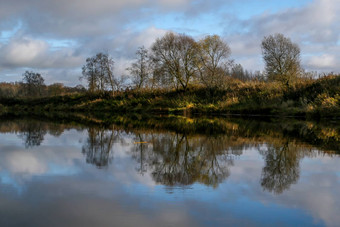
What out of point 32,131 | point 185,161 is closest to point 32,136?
point 32,131

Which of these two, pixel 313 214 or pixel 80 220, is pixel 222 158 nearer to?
pixel 313 214

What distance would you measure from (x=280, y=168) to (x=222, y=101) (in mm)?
24666

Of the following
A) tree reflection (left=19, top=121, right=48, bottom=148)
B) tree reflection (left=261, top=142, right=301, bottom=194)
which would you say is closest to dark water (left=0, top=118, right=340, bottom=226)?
tree reflection (left=261, top=142, right=301, bottom=194)

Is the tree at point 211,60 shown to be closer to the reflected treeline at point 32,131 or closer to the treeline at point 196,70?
the treeline at point 196,70

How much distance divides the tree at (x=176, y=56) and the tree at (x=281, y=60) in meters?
8.29

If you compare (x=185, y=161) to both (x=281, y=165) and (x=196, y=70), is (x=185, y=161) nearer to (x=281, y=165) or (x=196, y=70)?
(x=281, y=165)

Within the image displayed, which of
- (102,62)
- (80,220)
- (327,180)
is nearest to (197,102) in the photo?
(102,62)

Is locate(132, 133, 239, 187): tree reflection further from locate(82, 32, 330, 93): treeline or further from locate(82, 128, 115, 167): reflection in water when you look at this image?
locate(82, 32, 330, 93): treeline

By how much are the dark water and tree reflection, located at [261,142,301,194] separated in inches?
0.6

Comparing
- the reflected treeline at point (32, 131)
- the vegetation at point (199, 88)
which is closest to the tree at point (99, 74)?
the vegetation at point (199, 88)

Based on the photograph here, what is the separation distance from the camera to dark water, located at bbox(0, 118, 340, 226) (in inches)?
127

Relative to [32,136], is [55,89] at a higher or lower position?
higher

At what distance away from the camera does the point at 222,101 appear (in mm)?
29828

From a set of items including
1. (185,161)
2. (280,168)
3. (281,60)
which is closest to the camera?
(280,168)
